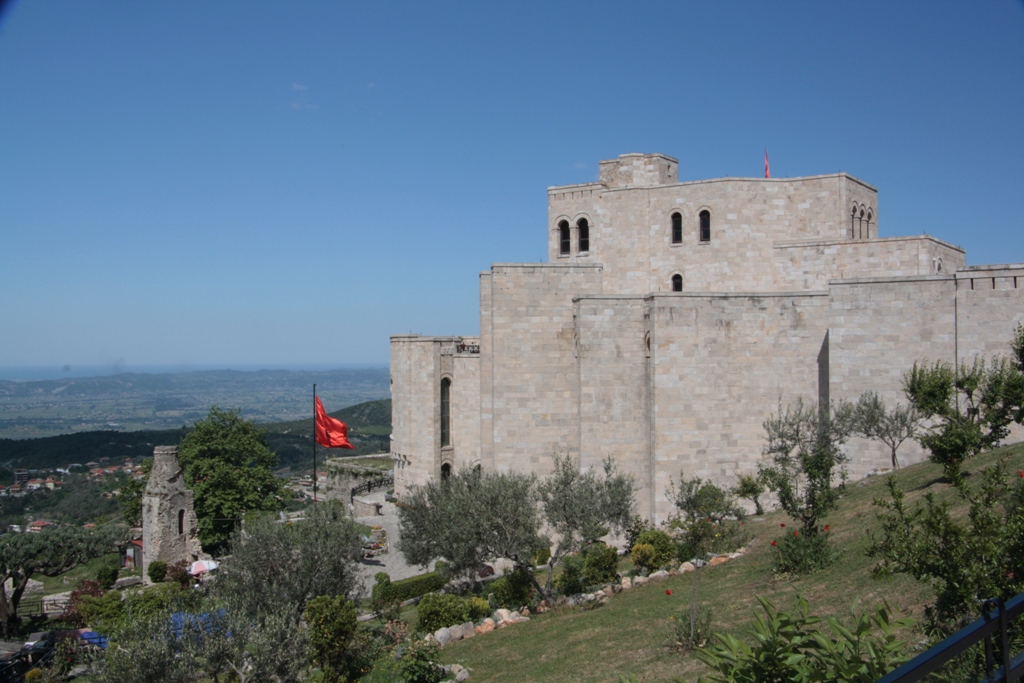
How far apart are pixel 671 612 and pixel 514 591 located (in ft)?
19.6

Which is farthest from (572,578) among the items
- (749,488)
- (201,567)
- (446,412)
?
(201,567)

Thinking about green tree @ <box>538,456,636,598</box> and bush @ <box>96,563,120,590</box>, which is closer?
green tree @ <box>538,456,636,598</box>

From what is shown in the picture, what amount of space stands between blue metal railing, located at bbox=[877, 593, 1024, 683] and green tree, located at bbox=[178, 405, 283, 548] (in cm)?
3343

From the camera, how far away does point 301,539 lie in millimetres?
18016

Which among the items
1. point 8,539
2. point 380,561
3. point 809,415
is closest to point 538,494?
point 809,415

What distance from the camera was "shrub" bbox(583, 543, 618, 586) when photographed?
18.5 metres

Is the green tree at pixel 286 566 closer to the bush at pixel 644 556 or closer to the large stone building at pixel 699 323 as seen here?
the bush at pixel 644 556

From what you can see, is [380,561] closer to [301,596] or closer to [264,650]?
[301,596]

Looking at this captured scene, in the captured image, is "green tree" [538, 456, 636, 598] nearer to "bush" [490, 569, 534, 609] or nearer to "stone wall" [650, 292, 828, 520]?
"bush" [490, 569, 534, 609]

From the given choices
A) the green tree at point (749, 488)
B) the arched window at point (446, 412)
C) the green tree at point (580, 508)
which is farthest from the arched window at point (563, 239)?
the green tree at point (580, 508)

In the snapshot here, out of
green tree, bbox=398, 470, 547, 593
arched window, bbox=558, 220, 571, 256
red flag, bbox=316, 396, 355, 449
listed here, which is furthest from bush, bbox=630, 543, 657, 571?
red flag, bbox=316, 396, 355, 449

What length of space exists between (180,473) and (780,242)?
24.7 metres

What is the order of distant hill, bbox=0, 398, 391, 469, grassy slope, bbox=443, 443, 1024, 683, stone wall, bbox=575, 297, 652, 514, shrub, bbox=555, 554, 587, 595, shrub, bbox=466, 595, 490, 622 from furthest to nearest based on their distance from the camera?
distant hill, bbox=0, 398, 391, 469 < stone wall, bbox=575, 297, 652, 514 < shrub, bbox=555, 554, 587, 595 < shrub, bbox=466, 595, 490, 622 < grassy slope, bbox=443, 443, 1024, 683

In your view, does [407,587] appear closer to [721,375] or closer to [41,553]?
[721,375]
